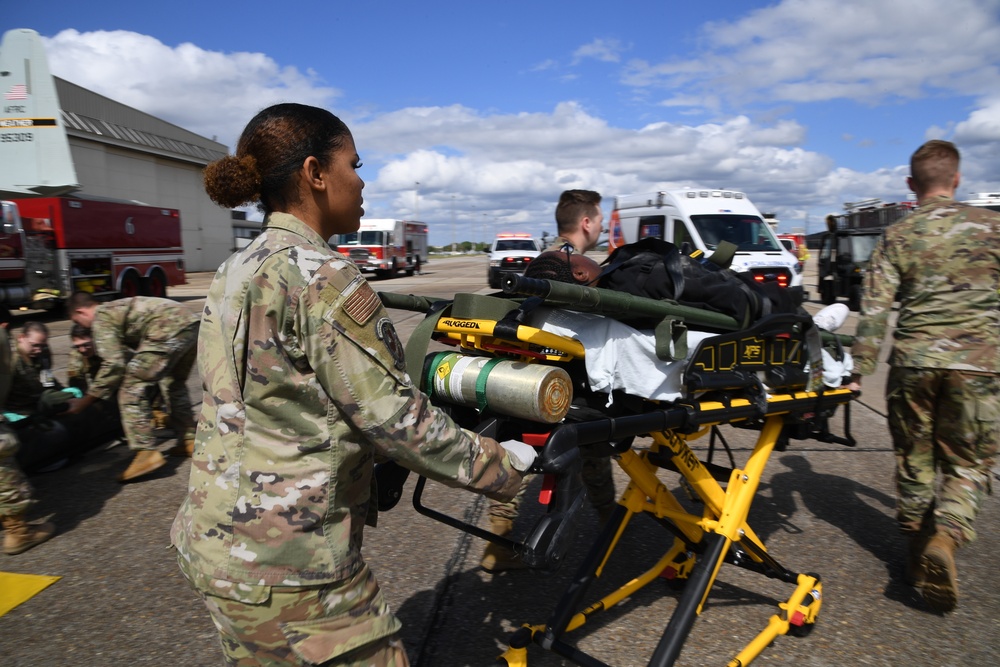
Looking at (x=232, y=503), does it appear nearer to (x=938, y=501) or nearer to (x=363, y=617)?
(x=363, y=617)

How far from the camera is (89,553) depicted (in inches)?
161

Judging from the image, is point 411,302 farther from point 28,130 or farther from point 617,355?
point 28,130

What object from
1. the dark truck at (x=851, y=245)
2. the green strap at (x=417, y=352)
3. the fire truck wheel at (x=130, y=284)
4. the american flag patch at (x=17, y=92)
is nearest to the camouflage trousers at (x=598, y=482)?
the green strap at (x=417, y=352)

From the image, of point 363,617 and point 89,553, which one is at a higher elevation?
point 363,617

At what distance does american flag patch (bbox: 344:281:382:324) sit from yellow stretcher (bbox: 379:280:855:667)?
18.4 inches

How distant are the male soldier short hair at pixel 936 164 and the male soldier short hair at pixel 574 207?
169 cm

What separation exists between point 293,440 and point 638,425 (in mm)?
1250

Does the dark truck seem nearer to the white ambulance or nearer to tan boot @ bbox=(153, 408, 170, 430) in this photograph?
the white ambulance

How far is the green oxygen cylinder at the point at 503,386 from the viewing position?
2.10 meters

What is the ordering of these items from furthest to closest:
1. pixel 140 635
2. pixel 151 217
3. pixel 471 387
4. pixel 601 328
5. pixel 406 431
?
1. pixel 151 217
2. pixel 140 635
3. pixel 601 328
4. pixel 471 387
5. pixel 406 431

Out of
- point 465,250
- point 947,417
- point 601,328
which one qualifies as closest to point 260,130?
point 601,328

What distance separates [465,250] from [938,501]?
372 ft

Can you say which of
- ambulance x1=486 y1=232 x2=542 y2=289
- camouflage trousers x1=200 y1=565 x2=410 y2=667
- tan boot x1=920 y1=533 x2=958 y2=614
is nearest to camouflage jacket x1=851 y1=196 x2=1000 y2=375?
tan boot x1=920 y1=533 x2=958 y2=614

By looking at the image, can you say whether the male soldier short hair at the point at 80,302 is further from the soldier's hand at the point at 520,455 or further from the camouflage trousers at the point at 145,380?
the soldier's hand at the point at 520,455
